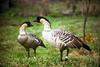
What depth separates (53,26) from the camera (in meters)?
3.94

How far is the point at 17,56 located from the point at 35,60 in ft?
0.74

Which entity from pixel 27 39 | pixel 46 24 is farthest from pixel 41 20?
pixel 27 39

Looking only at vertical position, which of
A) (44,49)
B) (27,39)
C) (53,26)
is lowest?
(44,49)

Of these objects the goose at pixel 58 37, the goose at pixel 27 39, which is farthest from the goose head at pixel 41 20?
the goose at pixel 27 39

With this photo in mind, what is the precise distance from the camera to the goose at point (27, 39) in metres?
3.94

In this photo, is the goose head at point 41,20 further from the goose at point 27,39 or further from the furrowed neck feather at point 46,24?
the goose at point 27,39

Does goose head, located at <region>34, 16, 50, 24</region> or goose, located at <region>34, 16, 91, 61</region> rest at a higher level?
goose head, located at <region>34, 16, 50, 24</region>

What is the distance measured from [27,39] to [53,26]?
36 centimetres

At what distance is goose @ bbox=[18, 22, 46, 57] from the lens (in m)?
3.94

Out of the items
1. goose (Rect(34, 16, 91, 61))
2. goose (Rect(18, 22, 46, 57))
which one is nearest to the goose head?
goose (Rect(34, 16, 91, 61))

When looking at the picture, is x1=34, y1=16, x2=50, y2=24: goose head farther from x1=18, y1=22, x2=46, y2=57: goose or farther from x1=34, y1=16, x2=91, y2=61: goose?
x1=18, y1=22, x2=46, y2=57: goose

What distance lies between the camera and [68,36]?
394cm

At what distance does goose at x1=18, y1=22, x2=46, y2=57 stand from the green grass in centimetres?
4

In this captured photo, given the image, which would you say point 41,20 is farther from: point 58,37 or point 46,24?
point 58,37
